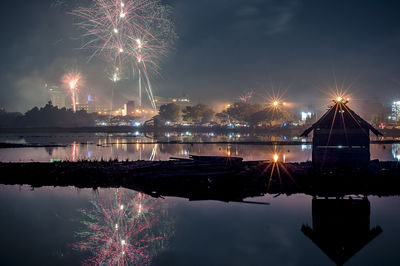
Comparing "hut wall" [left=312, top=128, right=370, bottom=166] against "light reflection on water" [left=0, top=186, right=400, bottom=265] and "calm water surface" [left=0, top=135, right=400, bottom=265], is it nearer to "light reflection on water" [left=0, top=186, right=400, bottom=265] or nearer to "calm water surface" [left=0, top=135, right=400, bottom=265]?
"calm water surface" [left=0, top=135, right=400, bottom=265]

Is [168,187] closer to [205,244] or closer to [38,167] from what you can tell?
[205,244]

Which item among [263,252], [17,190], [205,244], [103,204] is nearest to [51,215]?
[103,204]

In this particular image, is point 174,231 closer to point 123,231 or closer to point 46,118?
point 123,231

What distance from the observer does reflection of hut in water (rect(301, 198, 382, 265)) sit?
360 inches

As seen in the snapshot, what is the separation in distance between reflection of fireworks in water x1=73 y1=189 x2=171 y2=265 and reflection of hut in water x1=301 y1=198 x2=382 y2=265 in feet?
17.1

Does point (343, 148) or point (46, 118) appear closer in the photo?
point (343, 148)

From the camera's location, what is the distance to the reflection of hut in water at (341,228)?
9.16 metres

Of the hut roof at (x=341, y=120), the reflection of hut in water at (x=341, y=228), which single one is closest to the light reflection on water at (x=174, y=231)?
the reflection of hut in water at (x=341, y=228)

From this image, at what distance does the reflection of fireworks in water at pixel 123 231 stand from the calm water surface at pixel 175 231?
3 cm

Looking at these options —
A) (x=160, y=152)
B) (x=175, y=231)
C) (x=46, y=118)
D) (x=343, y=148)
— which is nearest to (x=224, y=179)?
(x=175, y=231)

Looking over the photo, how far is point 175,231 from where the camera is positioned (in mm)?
11070

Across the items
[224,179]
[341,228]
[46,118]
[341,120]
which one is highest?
[46,118]

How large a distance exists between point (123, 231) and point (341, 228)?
7.68 metres

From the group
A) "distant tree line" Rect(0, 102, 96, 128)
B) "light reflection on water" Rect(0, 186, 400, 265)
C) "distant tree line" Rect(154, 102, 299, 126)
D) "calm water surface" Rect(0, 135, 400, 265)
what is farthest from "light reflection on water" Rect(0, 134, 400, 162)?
"distant tree line" Rect(0, 102, 96, 128)
